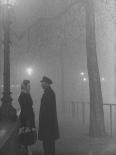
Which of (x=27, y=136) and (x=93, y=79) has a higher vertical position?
(x=93, y=79)

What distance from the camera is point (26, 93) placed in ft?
29.4

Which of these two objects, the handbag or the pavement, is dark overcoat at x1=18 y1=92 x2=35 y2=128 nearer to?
the handbag

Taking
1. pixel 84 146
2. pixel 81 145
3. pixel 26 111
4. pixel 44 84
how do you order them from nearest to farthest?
pixel 44 84 → pixel 26 111 → pixel 84 146 → pixel 81 145

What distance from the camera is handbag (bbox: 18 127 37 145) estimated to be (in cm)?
857

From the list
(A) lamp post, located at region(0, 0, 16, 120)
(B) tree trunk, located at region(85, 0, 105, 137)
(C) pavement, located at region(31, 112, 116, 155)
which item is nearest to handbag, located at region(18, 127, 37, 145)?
(A) lamp post, located at region(0, 0, 16, 120)

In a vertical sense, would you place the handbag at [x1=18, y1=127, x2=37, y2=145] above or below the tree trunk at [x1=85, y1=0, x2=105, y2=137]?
below

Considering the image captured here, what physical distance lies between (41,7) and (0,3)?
5166 mm

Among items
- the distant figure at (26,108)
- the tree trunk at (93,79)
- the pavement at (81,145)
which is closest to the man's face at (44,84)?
the distant figure at (26,108)

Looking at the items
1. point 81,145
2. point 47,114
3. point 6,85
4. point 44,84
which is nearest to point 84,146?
point 81,145

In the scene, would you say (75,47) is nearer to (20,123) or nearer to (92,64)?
(92,64)

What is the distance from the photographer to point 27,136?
8.58m

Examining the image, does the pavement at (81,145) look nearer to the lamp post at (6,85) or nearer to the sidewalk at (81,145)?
the sidewalk at (81,145)

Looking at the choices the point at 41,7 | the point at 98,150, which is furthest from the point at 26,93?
the point at 41,7

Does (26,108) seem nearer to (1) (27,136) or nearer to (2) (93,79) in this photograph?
(1) (27,136)
